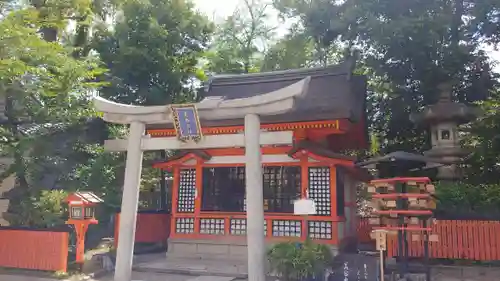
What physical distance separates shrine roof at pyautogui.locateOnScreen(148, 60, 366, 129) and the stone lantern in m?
2.17

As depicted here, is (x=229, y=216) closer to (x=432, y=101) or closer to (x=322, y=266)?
(x=322, y=266)

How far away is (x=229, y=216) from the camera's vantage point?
12.3 meters

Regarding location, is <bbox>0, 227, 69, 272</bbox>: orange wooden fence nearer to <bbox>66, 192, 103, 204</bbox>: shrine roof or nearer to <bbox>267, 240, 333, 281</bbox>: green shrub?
<bbox>66, 192, 103, 204</bbox>: shrine roof

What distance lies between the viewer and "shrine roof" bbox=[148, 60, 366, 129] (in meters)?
11.3

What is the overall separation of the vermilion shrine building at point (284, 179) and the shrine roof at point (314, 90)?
0.03m

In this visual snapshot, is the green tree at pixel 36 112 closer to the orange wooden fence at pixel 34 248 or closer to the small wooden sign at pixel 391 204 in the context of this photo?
the orange wooden fence at pixel 34 248

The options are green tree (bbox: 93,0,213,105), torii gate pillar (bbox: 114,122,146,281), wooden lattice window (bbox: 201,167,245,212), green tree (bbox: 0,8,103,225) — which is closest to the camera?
torii gate pillar (bbox: 114,122,146,281)

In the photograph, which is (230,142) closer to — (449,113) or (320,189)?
(320,189)

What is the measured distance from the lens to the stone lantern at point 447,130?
1242cm

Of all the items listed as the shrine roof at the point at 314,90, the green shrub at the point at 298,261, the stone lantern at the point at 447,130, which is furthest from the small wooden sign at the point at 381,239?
the stone lantern at the point at 447,130

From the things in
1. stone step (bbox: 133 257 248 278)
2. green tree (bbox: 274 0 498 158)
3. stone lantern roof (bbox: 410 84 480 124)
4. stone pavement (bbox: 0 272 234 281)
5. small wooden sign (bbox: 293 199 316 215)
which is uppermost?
green tree (bbox: 274 0 498 158)

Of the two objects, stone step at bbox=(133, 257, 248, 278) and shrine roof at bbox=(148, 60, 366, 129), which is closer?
stone step at bbox=(133, 257, 248, 278)

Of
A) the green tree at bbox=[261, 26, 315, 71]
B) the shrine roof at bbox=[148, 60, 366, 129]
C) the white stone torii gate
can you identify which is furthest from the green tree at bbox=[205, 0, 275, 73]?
the white stone torii gate

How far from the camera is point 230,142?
26.2ft
